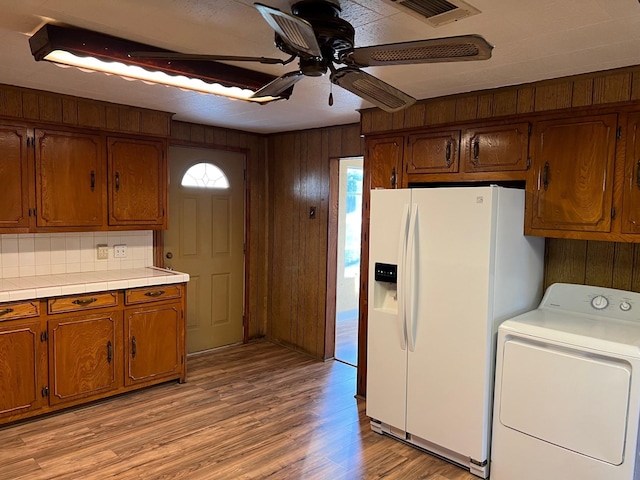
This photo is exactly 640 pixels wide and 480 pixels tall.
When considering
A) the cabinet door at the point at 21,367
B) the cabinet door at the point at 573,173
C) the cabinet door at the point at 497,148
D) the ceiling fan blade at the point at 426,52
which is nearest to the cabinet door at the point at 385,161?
the cabinet door at the point at 497,148

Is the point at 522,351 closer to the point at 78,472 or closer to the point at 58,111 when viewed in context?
the point at 78,472

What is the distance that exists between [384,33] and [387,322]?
6.09 feet

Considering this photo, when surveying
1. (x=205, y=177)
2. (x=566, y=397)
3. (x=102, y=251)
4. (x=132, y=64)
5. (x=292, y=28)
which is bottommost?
(x=566, y=397)

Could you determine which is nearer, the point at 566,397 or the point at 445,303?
the point at 566,397

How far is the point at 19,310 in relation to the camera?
10.3 feet

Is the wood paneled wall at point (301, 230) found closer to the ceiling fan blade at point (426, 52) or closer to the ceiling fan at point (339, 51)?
the ceiling fan at point (339, 51)

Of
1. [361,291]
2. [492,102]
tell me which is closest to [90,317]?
[361,291]

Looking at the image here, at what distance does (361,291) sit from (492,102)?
1.70 metres

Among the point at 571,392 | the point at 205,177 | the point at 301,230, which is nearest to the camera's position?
the point at 571,392

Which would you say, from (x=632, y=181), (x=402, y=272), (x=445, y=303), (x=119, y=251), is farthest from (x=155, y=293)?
(x=632, y=181)

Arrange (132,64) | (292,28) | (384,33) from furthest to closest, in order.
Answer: (132,64) < (384,33) < (292,28)

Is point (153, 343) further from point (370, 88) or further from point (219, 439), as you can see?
point (370, 88)

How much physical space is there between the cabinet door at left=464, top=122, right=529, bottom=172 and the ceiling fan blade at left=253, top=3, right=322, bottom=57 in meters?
1.86

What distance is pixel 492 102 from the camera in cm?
302
